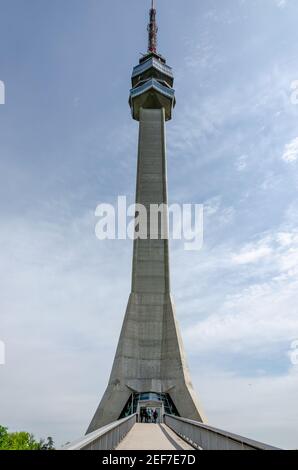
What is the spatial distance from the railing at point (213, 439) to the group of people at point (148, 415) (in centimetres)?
1151

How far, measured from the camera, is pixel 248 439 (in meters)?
4.10

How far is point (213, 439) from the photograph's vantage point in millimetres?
5969

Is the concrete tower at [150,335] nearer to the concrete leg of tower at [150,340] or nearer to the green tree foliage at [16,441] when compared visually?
the concrete leg of tower at [150,340]

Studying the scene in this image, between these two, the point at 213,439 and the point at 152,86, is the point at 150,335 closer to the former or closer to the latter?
the point at 213,439

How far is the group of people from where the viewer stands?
66.9 ft

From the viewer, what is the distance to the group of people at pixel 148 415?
2038 centimetres

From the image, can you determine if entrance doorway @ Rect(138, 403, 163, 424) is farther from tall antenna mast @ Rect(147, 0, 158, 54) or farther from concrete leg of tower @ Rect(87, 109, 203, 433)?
tall antenna mast @ Rect(147, 0, 158, 54)

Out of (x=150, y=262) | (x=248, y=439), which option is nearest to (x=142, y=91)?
(x=150, y=262)

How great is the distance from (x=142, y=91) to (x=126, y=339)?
72.7ft

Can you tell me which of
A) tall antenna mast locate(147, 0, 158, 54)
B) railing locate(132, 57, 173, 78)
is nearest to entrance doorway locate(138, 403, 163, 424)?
railing locate(132, 57, 173, 78)

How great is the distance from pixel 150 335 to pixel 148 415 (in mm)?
5129

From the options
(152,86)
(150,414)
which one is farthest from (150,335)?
(152,86)

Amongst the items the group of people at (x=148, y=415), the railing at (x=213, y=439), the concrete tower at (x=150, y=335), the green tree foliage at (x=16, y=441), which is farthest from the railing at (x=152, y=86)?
the green tree foliage at (x=16, y=441)
